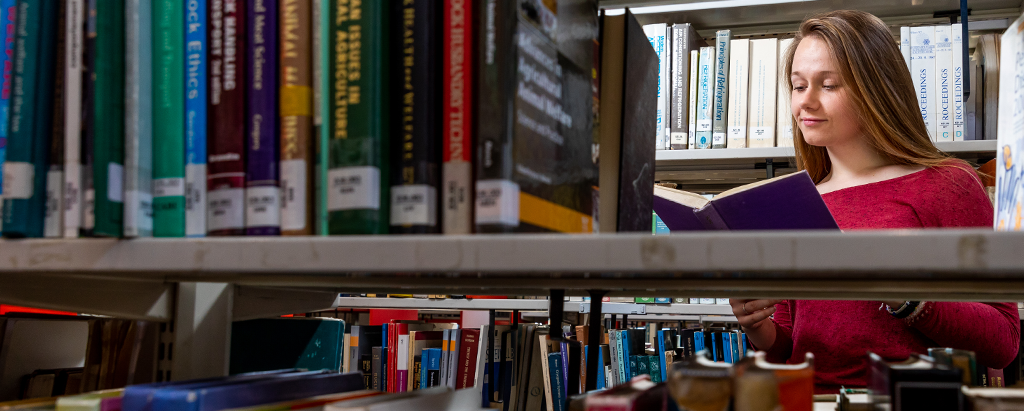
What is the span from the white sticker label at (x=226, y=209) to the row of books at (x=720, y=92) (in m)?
1.50

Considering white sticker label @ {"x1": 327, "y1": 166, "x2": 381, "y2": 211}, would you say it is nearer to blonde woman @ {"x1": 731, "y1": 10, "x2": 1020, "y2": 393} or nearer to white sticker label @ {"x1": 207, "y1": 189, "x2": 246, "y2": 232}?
white sticker label @ {"x1": 207, "y1": 189, "x2": 246, "y2": 232}

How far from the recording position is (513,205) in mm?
542

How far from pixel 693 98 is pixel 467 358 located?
1387 mm

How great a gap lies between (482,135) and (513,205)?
0.06m

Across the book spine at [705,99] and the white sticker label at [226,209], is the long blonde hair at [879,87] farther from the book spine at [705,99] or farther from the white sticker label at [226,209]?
the white sticker label at [226,209]

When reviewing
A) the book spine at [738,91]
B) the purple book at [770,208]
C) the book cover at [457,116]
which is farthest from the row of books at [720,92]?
the book cover at [457,116]

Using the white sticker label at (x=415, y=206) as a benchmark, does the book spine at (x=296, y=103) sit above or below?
above

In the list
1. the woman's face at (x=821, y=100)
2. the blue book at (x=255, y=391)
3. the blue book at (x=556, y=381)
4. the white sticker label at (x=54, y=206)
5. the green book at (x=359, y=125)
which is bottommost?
the blue book at (x=556, y=381)

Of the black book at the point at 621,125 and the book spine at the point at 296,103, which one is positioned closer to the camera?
the book spine at the point at 296,103

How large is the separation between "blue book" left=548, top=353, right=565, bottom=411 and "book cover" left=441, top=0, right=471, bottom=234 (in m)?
2.05

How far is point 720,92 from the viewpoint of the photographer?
196 cm

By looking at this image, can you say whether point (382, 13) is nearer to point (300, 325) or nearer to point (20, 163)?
point (20, 163)

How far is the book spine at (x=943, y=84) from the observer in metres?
1.81

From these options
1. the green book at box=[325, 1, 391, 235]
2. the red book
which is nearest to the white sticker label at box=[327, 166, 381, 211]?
the green book at box=[325, 1, 391, 235]
